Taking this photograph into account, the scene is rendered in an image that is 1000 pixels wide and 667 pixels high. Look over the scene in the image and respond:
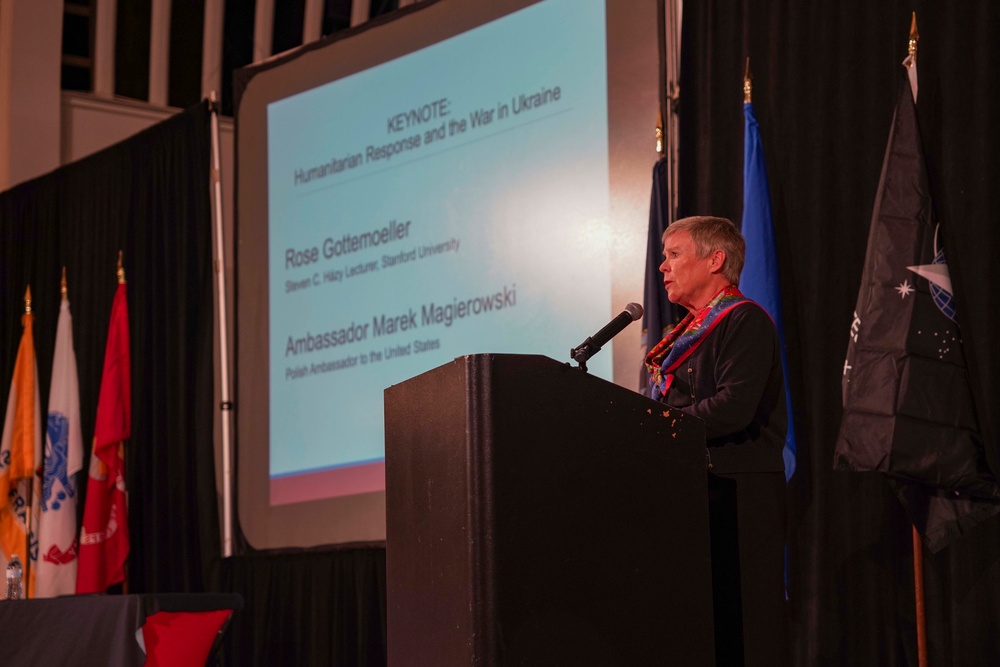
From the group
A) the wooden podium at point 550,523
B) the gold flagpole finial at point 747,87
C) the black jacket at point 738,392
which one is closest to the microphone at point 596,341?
the wooden podium at point 550,523

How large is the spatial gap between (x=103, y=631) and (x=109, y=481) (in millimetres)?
2962

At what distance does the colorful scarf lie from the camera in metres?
2.37

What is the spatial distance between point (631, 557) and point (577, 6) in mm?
2921

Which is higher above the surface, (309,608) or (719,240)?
(719,240)

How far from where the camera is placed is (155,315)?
6250mm

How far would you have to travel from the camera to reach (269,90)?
554 cm

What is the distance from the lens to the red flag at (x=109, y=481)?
5918 millimetres

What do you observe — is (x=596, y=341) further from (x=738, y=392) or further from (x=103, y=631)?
(x=103, y=631)

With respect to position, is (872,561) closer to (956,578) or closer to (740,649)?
(956,578)

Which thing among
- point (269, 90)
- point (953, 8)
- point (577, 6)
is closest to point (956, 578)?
point (953, 8)

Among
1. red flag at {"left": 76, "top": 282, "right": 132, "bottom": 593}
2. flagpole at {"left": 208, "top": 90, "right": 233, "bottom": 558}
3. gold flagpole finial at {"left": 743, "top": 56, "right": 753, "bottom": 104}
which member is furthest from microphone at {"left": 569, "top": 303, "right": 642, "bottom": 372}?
red flag at {"left": 76, "top": 282, "right": 132, "bottom": 593}

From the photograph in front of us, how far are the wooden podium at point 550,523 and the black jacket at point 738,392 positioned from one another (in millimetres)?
225

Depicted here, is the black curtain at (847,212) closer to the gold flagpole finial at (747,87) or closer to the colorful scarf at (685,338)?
the gold flagpole finial at (747,87)

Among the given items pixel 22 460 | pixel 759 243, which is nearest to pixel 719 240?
pixel 759 243
